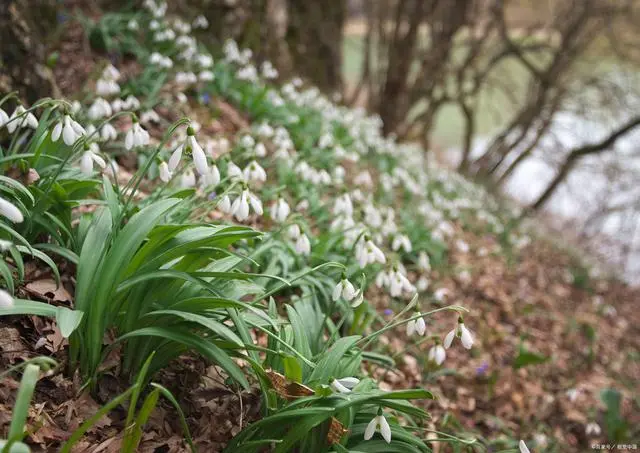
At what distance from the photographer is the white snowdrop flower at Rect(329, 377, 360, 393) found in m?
1.83

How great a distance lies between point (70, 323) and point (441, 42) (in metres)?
11.7

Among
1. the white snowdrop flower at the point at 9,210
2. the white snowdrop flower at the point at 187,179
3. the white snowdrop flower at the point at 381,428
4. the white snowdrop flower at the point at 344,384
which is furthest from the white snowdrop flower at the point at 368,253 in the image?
the white snowdrop flower at the point at 9,210

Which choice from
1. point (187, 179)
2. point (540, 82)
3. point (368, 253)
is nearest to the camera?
point (368, 253)

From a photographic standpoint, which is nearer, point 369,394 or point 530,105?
point 369,394

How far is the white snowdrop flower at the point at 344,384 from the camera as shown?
183 cm

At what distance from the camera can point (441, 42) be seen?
12.0 metres

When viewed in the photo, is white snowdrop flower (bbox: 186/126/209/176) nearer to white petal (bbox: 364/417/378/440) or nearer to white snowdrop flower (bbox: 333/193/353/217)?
white petal (bbox: 364/417/378/440)

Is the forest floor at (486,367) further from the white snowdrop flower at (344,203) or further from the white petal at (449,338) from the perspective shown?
the white snowdrop flower at (344,203)

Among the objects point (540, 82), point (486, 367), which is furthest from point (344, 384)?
point (540, 82)

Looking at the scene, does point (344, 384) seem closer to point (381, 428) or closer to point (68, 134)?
point (381, 428)

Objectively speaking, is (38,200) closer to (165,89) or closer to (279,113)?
(165,89)

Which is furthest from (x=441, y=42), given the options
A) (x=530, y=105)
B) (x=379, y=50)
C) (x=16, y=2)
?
(x=16, y=2)

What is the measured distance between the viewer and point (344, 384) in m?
1.91

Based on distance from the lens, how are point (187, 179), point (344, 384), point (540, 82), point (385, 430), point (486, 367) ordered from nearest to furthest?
point (385, 430) → point (344, 384) → point (187, 179) → point (486, 367) → point (540, 82)
